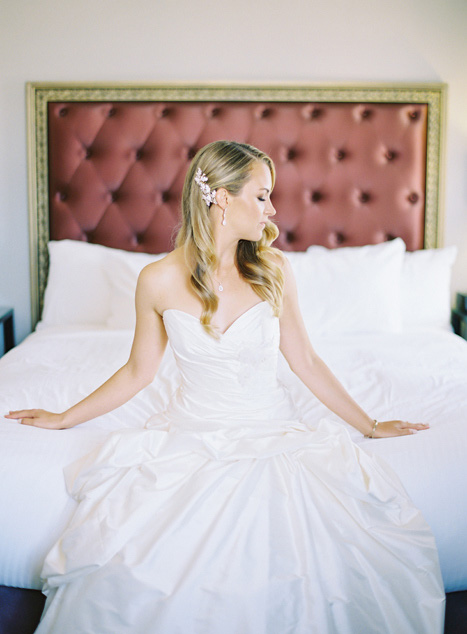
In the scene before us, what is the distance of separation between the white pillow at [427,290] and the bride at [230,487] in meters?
1.47

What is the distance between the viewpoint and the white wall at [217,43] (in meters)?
3.15

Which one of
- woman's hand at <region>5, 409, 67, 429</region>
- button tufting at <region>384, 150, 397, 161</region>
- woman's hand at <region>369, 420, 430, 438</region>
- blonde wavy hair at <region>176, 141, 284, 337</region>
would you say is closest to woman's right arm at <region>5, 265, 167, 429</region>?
woman's hand at <region>5, 409, 67, 429</region>

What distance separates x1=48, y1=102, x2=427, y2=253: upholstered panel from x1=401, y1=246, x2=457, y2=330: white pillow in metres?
0.26

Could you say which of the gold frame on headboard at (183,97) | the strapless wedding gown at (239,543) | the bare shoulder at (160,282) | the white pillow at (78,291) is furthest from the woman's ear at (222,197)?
the gold frame on headboard at (183,97)

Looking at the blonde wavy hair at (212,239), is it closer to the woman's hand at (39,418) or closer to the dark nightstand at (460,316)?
the woman's hand at (39,418)

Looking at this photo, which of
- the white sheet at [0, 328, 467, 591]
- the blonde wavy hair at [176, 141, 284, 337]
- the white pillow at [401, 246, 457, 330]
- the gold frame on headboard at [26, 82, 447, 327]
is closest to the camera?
the white sheet at [0, 328, 467, 591]

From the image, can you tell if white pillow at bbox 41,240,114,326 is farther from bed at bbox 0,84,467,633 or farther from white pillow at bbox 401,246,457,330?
white pillow at bbox 401,246,457,330

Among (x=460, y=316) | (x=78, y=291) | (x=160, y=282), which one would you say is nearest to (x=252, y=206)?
(x=160, y=282)

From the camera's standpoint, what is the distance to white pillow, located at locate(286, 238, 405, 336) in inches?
112

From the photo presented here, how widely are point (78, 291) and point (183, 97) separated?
114 cm

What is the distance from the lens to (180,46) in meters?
3.18

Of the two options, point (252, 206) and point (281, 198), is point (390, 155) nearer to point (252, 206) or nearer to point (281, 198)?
point (281, 198)

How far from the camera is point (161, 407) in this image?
1984 mm

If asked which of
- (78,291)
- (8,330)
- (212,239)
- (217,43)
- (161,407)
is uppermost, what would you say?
(217,43)
